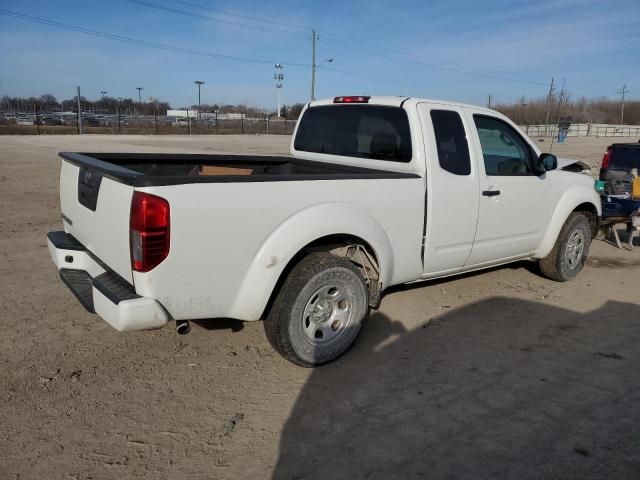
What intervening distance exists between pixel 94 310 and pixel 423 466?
2129mm

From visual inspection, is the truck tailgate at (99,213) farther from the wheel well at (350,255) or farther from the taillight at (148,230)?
the wheel well at (350,255)

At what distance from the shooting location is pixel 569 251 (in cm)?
595

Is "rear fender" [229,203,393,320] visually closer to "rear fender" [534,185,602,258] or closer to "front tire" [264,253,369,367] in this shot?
"front tire" [264,253,369,367]

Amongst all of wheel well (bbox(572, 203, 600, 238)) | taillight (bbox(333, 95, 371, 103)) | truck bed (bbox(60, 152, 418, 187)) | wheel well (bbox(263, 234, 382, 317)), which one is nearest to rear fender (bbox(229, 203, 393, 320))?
wheel well (bbox(263, 234, 382, 317))

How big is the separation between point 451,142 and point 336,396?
7.89 ft

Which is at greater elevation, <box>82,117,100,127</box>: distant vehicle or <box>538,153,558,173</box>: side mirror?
<box>82,117,100,127</box>: distant vehicle

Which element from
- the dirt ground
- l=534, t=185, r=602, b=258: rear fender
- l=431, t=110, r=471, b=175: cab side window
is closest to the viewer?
the dirt ground

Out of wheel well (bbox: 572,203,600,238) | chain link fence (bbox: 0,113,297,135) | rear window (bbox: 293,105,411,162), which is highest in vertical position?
chain link fence (bbox: 0,113,297,135)

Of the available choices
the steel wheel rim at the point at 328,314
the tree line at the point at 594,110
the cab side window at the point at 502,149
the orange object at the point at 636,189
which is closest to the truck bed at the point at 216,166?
the steel wheel rim at the point at 328,314

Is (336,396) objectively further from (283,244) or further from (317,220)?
(317,220)

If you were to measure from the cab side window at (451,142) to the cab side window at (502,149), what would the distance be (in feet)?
0.96

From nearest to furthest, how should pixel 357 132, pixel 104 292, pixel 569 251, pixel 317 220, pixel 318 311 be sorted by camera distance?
pixel 104 292
pixel 317 220
pixel 318 311
pixel 357 132
pixel 569 251

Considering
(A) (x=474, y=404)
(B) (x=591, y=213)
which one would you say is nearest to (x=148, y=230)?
(A) (x=474, y=404)

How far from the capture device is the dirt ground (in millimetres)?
2758
